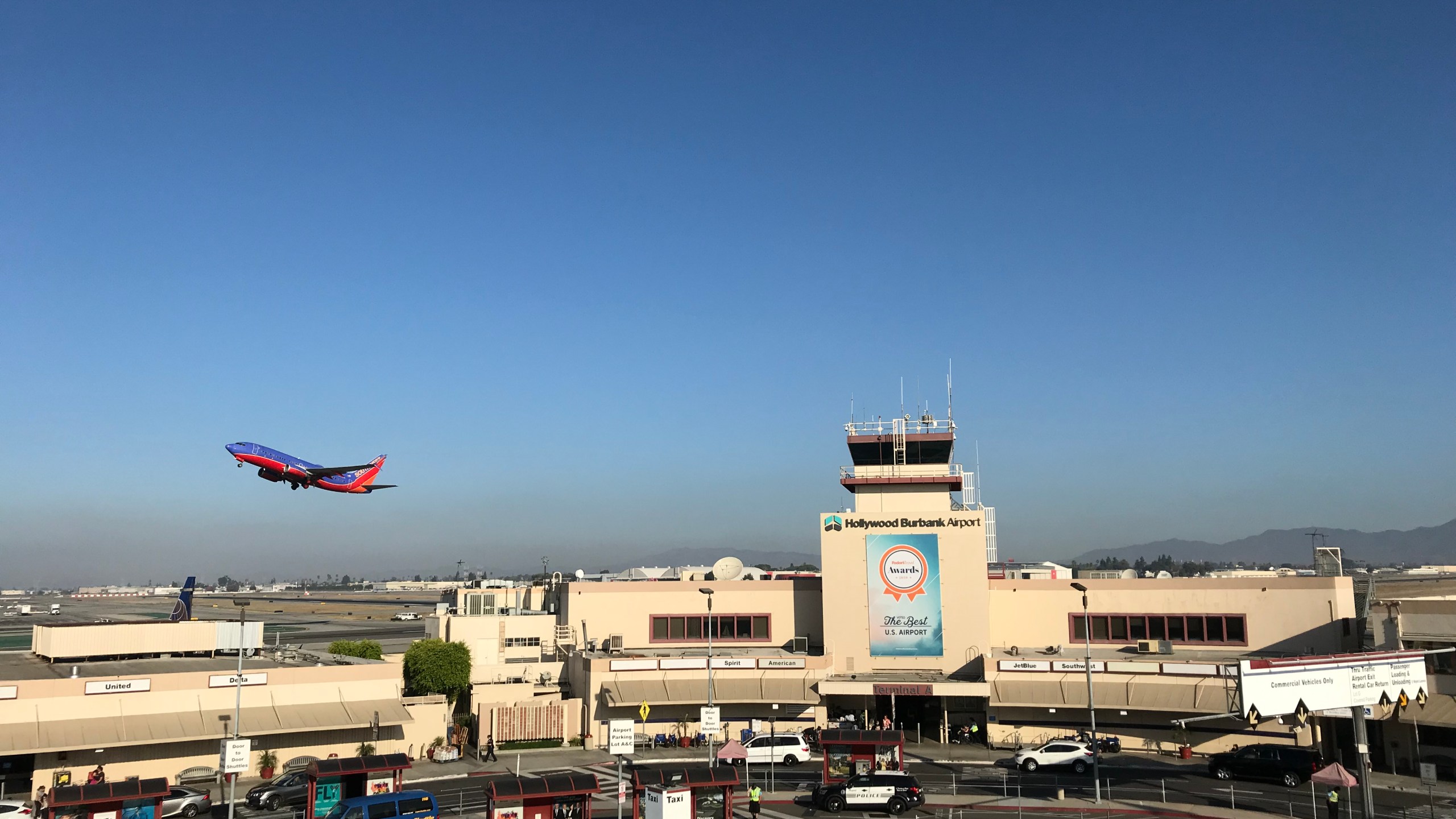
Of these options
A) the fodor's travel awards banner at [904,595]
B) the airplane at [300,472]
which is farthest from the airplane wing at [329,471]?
the fodor's travel awards banner at [904,595]

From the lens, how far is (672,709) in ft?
188

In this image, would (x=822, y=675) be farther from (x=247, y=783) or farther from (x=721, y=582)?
(x=247, y=783)

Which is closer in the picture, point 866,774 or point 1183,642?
point 866,774

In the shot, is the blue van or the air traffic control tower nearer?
the blue van

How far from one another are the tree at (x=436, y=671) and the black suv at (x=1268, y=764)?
41.4 metres

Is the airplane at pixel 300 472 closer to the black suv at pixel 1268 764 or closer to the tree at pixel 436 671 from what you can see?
the tree at pixel 436 671

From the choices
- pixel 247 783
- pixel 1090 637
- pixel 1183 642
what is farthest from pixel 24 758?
pixel 1183 642

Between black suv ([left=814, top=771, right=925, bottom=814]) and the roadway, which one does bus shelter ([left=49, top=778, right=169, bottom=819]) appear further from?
black suv ([left=814, top=771, right=925, bottom=814])

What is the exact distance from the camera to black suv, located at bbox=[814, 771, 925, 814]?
38.8 meters

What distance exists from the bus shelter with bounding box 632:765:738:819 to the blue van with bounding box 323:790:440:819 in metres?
7.18

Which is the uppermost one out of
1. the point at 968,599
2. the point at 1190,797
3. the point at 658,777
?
the point at 968,599

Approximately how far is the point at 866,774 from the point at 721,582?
1067 inches

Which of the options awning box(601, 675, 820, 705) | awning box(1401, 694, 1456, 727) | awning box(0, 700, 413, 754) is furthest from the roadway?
awning box(0, 700, 413, 754)

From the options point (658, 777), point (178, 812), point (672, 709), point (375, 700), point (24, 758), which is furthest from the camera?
point (672, 709)
